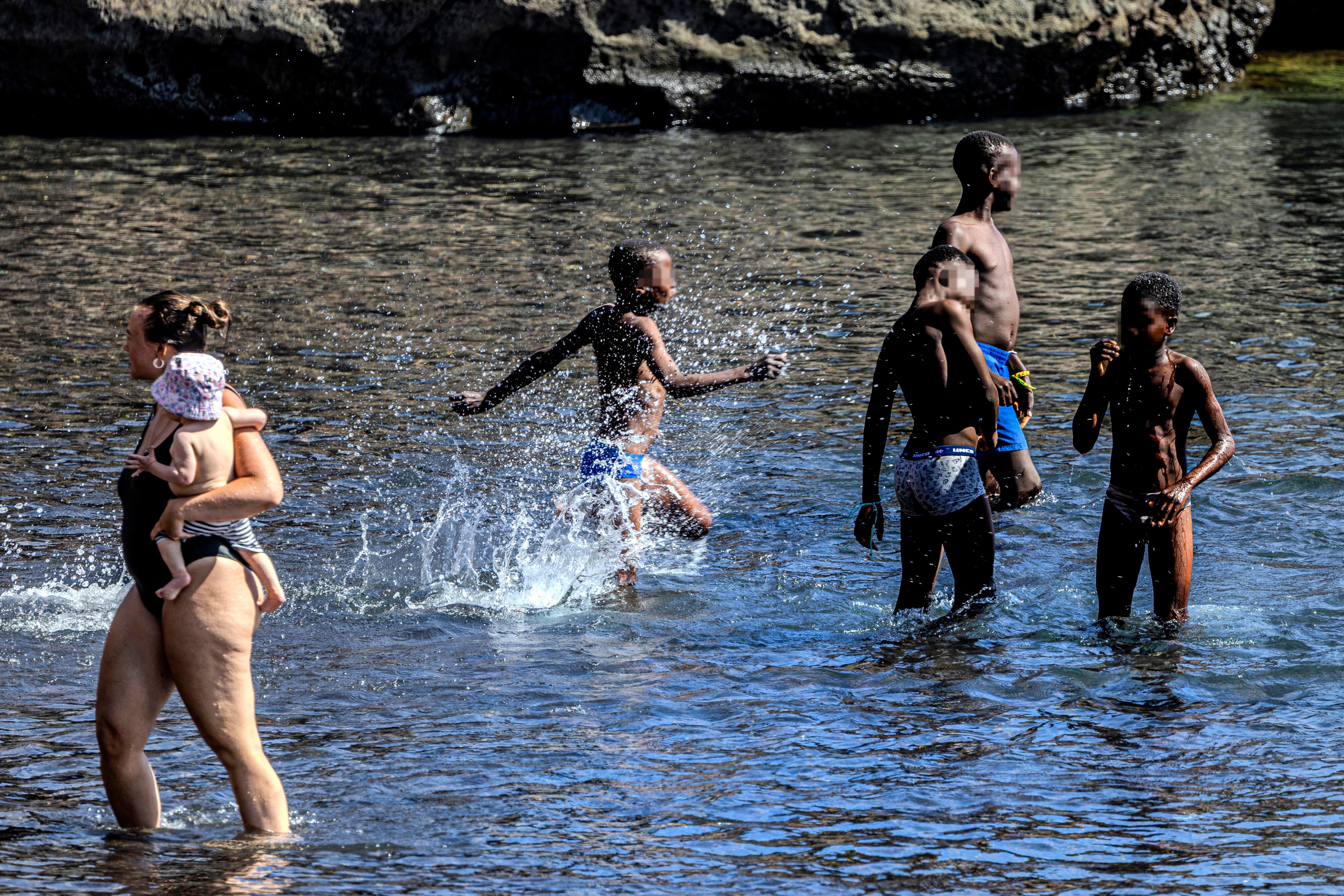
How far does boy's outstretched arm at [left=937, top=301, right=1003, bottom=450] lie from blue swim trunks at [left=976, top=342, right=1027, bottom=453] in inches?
49.8

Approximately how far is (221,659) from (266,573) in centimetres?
32

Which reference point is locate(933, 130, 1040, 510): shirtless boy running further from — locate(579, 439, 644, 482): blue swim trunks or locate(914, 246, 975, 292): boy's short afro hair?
locate(579, 439, 644, 482): blue swim trunks

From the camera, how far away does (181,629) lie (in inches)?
183

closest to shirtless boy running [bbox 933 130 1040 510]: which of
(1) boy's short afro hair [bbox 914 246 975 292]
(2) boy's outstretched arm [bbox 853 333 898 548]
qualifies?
(1) boy's short afro hair [bbox 914 246 975 292]

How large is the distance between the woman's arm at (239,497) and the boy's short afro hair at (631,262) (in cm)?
271

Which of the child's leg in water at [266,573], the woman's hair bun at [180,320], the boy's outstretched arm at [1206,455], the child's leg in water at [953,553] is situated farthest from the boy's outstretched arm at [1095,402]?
the woman's hair bun at [180,320]

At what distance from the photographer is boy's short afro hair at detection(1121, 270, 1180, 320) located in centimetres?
636

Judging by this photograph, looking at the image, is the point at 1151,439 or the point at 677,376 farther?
the point at 677,376

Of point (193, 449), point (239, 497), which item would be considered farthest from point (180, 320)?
point (239, 497)

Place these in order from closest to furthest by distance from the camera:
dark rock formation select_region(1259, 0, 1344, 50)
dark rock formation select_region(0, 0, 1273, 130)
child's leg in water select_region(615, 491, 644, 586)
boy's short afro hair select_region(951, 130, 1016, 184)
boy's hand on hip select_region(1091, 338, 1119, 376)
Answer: boy's hand on hip select_region(1091, 338, 1119, 376)
child's leg in water select_region(615, 491, 644, 586)
boy's short afro hair select_region(951, 130, 1016, 184)
dark rock formation select_region(0, 0, 1273, 130)
dark rock formation select_region(1259, 0, 1344, 50)

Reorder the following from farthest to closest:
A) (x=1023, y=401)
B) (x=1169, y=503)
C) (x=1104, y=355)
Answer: (x=1023, y=401) → (x=1104, y=355) → (x=1169, y=503)

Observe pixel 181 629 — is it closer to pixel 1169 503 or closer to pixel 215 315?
pixel 215 315

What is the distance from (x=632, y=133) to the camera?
2241 cm

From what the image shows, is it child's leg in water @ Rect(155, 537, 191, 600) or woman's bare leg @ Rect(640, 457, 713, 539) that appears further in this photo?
woman's bare leg @ Rect(640, 457, 713, 539)
